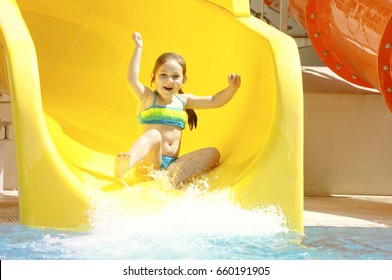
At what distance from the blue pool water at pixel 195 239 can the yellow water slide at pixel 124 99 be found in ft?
0.19

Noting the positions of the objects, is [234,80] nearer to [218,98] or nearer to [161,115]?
[218,98]

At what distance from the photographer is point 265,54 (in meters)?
2.35

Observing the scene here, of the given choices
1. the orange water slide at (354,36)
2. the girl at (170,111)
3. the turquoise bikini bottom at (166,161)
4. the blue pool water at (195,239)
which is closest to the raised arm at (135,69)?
the girl at (170,111)

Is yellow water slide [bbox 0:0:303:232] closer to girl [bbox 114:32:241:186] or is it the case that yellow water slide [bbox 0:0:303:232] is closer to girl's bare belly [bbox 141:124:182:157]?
girl [bbox 114:32:241:186]

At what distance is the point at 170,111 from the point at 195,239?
701 millimetres

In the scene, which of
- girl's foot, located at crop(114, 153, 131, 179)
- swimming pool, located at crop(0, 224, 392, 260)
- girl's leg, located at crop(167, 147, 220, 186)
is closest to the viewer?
swimming pool, located at crop(0, 224, 392, 260)

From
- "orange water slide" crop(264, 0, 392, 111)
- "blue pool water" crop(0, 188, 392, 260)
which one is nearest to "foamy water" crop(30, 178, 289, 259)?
"blue pool water" crop(0, 188, 392, 260)

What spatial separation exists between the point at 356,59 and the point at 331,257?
1909mm

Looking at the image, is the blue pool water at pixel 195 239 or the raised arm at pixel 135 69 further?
the raised arm at pixel 135 69

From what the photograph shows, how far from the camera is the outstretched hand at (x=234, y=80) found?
7.90 ft

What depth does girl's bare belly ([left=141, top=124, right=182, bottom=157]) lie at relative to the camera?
7.98ft

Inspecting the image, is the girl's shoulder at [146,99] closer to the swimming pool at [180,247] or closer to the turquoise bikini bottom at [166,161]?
the turquoise bikini bottom at [166,161]

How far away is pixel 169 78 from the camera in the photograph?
248 centimetres
